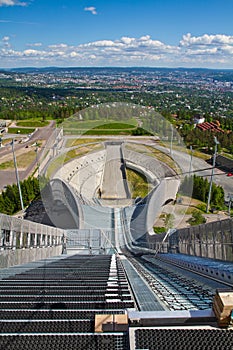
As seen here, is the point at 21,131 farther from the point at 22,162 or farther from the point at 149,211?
the point at 149,211

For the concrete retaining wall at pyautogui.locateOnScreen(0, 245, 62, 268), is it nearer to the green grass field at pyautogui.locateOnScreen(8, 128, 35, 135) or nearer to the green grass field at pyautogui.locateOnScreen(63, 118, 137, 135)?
the green grass field at pyautogui.locateOnScreen(63, 118, 137, 135)

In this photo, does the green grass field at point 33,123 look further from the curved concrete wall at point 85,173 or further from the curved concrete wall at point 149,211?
the curved concrete wall at point 149,211

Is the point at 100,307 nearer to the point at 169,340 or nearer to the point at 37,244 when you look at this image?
the point at 169,340

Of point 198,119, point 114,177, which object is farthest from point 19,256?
point 198,119

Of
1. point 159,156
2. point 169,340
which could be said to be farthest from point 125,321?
Result: point 159,156

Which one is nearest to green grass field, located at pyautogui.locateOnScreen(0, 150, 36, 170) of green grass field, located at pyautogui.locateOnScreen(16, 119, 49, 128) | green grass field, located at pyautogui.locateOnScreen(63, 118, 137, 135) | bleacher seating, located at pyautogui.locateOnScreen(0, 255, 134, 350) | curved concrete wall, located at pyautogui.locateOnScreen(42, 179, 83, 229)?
green grass field, located at pyautogui.locateOnScreen(63, 118, 137, 135)

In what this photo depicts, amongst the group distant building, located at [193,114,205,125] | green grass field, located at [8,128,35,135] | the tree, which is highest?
distant building, located at [193,114,205,125]

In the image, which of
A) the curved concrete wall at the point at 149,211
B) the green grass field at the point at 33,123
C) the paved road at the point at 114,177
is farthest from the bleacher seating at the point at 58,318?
the green grass field at the point at 33,123

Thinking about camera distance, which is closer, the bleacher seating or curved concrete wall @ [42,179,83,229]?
the bleacher seating
